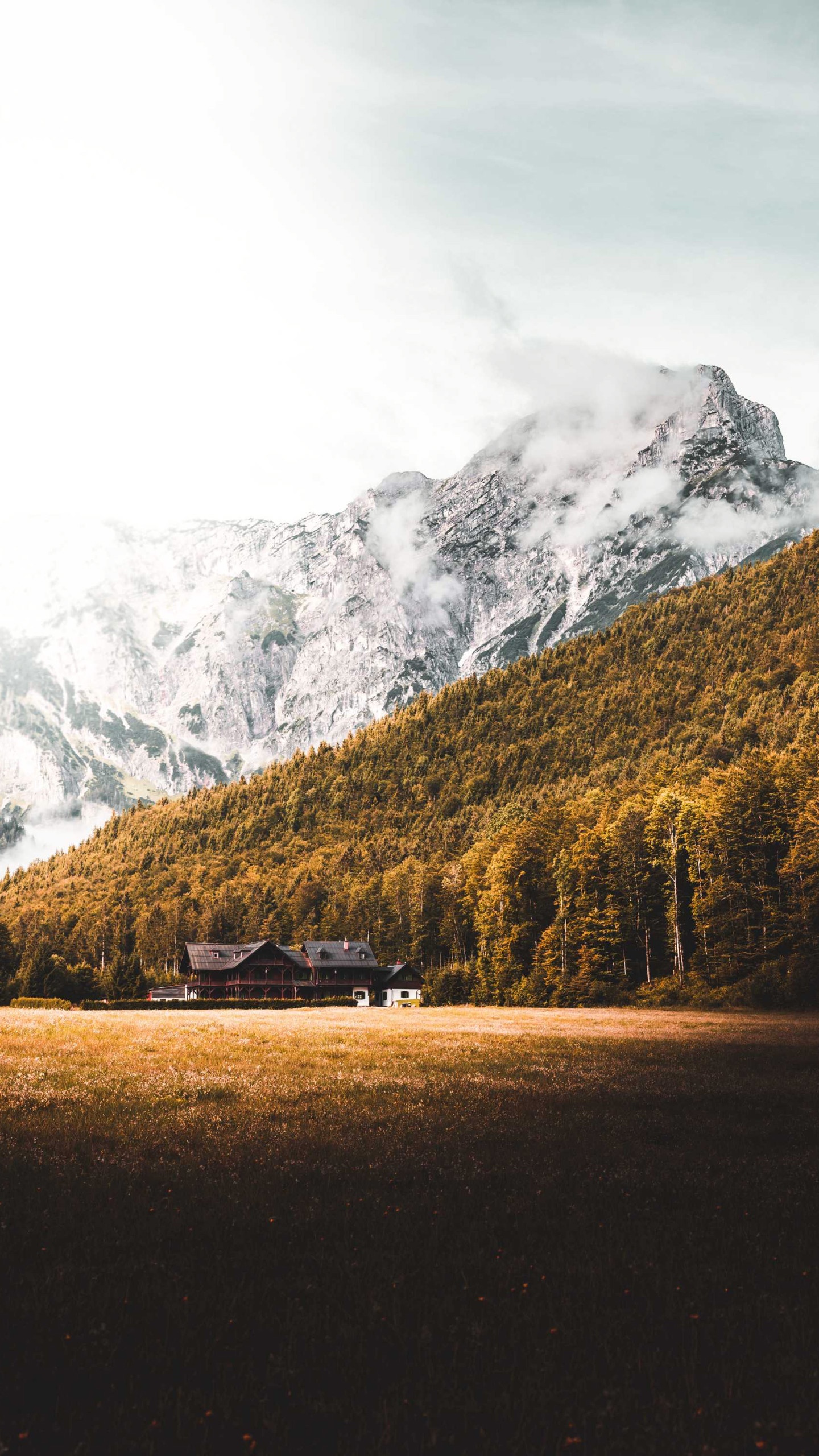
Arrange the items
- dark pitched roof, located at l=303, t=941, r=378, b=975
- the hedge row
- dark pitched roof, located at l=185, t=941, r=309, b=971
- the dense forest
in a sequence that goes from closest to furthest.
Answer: the dense forest, the hedge row, dark pitched roof, located at l=185, t=941, r=309, b=971, dark pitched roof, located at l=303, t=941, r=378, b=975

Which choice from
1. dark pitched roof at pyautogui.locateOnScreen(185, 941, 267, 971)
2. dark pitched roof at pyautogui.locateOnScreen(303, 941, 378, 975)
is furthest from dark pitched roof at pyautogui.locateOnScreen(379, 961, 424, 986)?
dark pitched roof at pyautogui.locateOnScreen(185, 941, 267, 971)

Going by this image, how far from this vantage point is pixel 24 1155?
1352 cm

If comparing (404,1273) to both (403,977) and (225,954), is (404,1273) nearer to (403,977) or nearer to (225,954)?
(403,977)

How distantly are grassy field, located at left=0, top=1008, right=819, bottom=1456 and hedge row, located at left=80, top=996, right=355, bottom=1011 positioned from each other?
72038 mm

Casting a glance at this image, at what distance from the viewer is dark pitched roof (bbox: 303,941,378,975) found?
5600 inches

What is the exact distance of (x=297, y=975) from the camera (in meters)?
142

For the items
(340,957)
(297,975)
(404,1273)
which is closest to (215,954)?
(297,975)

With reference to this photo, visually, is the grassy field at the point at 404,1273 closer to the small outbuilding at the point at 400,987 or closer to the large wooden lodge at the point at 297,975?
the small outbuilding at the point at 400,987

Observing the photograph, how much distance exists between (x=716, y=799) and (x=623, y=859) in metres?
13.5

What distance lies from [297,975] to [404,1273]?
458 ft

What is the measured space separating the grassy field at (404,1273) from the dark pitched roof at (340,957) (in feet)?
412

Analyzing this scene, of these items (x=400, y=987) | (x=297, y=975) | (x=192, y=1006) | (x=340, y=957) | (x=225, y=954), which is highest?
(x=225, y=954)

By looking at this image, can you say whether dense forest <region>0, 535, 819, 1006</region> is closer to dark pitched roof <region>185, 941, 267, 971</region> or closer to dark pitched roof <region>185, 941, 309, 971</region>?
dark pitched roof <region>185, 941, 267, 971</region>

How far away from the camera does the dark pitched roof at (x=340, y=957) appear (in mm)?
142250
